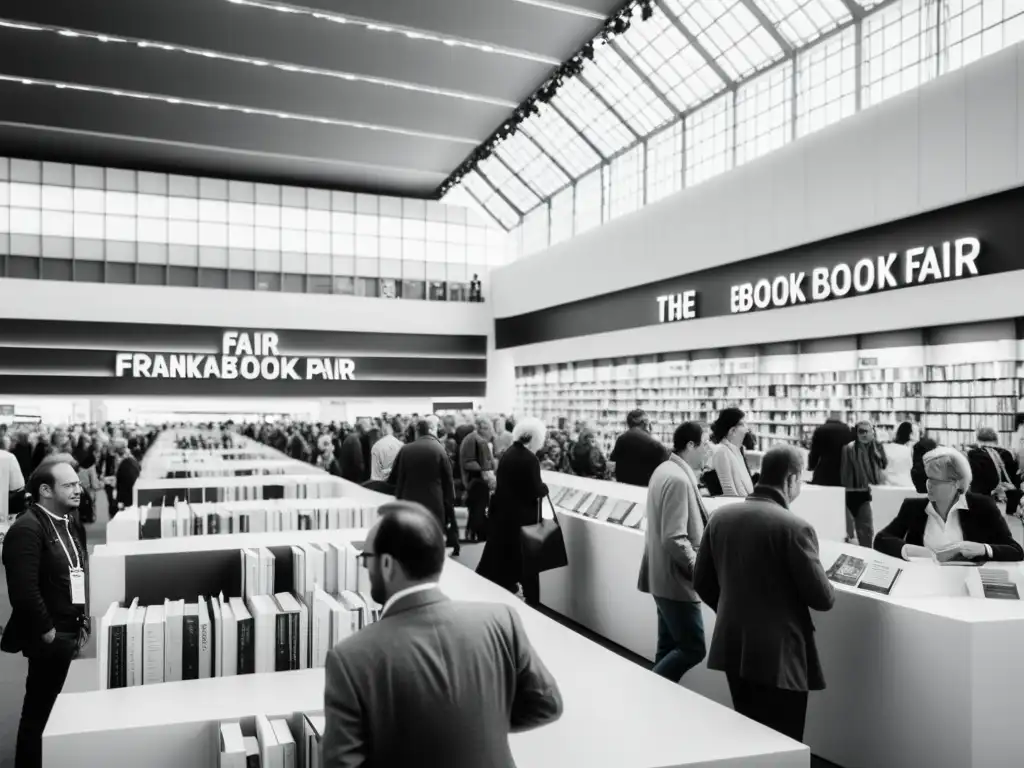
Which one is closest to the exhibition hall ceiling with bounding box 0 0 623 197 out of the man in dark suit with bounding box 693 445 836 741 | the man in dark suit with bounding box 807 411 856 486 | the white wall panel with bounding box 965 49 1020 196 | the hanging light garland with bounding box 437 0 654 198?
the hanging light garland with bounding box 437 0 654 198

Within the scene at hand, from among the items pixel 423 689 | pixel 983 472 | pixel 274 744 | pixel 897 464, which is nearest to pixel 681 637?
pixel 274 744

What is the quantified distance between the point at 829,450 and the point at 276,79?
16.4 meters

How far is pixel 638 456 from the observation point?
8.02 m

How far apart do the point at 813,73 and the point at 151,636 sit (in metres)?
15.3

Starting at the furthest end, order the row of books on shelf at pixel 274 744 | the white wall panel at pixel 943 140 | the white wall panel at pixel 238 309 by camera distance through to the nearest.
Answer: the white wall panel at pixel 238 309 → the white wall panel at pixel 943 140 → the row of books on shelf at pixel 274 744

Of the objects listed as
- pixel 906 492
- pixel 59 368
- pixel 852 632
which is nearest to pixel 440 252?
pixel 59 368

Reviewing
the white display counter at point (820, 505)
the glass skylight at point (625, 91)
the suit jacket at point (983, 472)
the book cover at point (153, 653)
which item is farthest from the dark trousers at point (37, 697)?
the glass skylight at point (625, 91)

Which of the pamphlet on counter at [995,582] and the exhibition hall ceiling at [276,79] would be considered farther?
the exhibition hall ceiling at [276,79]

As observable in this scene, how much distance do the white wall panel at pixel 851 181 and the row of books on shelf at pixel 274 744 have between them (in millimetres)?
10791

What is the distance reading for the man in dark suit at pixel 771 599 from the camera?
318 cm

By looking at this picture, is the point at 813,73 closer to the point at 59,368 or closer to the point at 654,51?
the point at 654,51

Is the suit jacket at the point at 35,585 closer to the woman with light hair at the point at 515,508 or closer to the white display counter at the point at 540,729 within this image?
the white display counter at the point at 540,729

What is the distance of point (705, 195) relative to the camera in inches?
648

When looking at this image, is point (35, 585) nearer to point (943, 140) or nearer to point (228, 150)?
point (943, 140)
